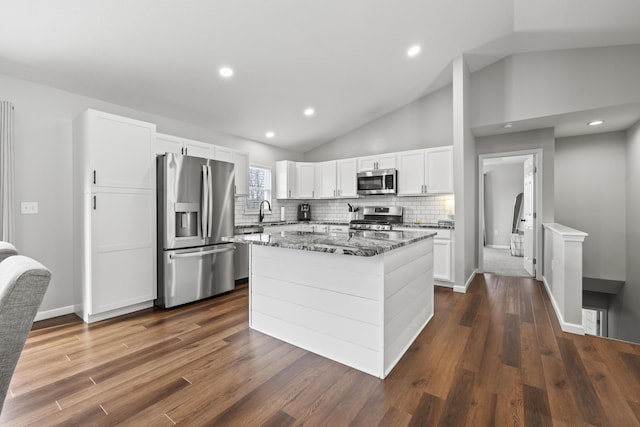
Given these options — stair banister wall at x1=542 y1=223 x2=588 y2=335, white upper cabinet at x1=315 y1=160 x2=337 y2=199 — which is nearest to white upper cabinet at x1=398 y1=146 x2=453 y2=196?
white upper cabinet at x1=315 y1=160 x2=337 y2=199

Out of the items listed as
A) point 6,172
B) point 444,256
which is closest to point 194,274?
point 6,172

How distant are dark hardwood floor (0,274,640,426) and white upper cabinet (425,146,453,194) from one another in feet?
7.43

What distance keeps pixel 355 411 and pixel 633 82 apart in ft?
16.1

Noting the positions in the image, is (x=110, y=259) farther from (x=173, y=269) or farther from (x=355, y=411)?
(x=355, y=411)

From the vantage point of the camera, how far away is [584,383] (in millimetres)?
1914

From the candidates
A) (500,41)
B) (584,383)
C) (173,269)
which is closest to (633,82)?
(500,41)

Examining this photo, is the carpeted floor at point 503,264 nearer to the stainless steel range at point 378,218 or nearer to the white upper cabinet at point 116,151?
the stainless steel range at point 378,218

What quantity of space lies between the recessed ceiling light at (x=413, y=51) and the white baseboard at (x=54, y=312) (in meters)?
5.05

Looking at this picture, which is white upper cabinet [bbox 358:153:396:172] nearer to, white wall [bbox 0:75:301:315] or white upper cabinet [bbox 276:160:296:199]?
white upper cabinet [bbox 276:160:296:199]

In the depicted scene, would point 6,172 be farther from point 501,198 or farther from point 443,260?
point 501,198

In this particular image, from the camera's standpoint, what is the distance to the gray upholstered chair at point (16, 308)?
2.69 feet

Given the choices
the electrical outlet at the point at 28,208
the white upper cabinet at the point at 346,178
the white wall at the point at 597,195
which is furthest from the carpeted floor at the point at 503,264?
the electrical outlet at the point at 28,208

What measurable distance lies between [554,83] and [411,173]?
7.14 feet

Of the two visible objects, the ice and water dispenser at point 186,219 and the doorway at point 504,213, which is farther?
the doorway at point 504,213
